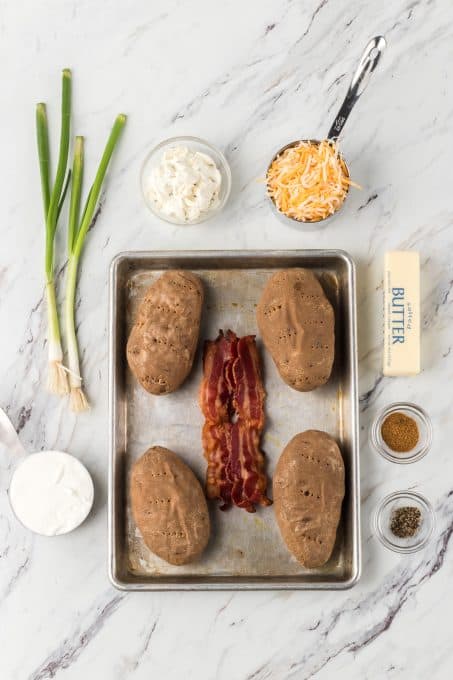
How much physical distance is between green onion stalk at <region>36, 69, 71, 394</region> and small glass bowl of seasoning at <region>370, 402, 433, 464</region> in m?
0.85

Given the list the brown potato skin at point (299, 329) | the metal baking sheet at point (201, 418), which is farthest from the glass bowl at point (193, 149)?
the brown potato skin at point (299, 329)

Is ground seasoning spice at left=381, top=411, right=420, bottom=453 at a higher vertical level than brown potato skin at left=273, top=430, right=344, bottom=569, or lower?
higher

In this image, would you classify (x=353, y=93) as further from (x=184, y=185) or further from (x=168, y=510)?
(x=168, y=510)

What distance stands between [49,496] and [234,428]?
0.51 metres

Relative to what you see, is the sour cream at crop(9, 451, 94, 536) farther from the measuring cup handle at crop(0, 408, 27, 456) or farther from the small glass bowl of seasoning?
A: the small glass bowl of seasoning

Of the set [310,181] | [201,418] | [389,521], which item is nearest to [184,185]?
[310,181]

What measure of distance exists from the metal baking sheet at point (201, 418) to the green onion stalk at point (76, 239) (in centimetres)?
13

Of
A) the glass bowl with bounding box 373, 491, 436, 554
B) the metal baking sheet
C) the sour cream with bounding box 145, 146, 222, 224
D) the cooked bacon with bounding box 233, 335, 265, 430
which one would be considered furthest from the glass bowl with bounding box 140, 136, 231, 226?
the glass bowl with bounding box 373, 491, 436, 554

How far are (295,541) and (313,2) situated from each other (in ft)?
4.77

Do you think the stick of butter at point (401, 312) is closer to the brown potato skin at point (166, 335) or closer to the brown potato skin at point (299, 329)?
the brown potato skin at point (299, 329)

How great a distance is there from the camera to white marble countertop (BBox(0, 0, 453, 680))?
2.07 meters

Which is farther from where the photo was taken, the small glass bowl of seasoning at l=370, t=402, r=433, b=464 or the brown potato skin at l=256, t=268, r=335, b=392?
the small glass bowl of seasoning at l=370, t=402, r=433, b=464

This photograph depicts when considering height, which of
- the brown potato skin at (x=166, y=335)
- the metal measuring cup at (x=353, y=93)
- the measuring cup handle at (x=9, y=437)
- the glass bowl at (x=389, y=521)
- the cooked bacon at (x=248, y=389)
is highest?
the metal measuring cup at (x=353, y=93)

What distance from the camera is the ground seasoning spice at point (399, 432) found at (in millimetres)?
2062
